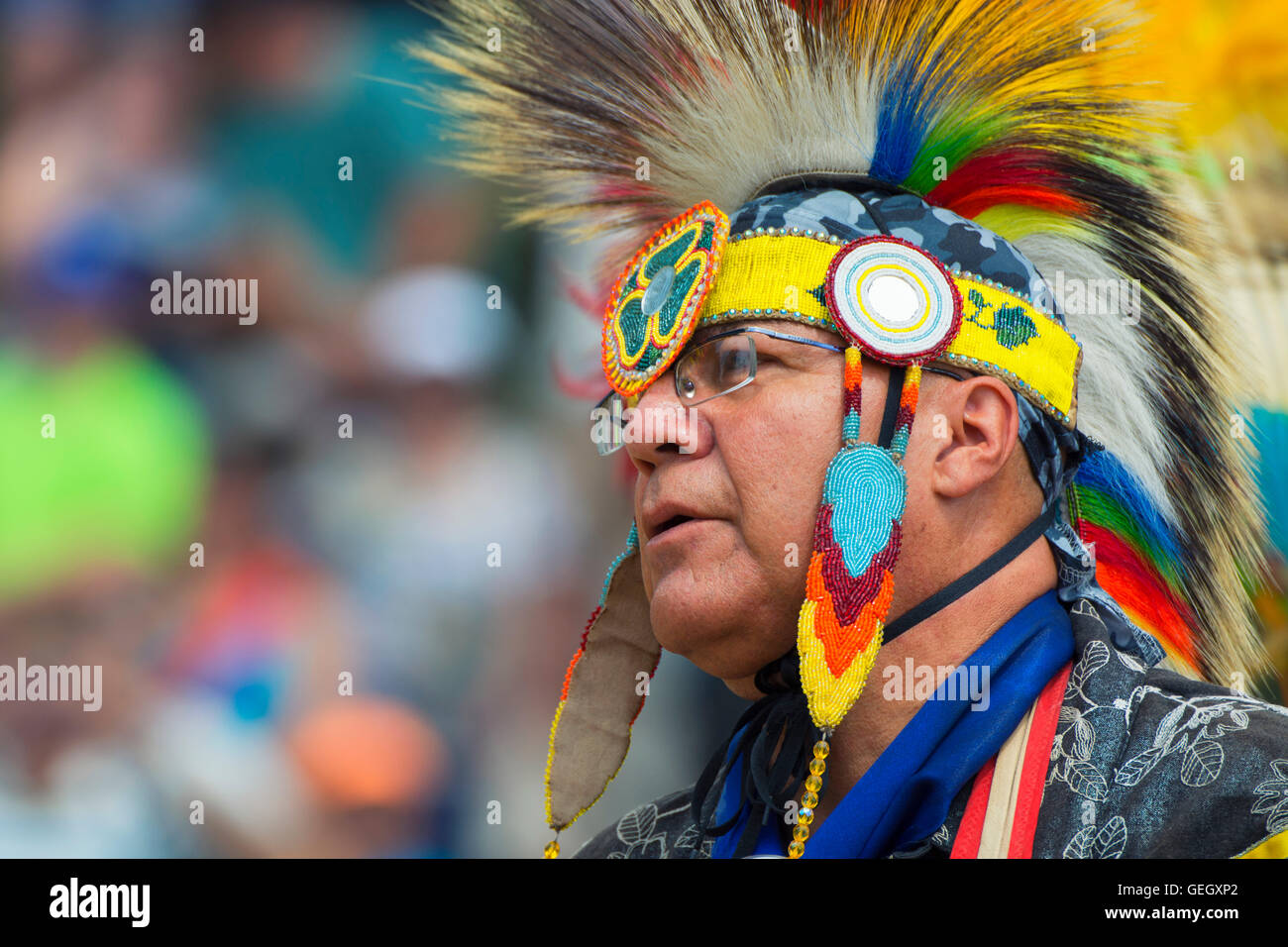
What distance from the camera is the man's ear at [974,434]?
2027mm

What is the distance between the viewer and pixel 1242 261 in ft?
10.0

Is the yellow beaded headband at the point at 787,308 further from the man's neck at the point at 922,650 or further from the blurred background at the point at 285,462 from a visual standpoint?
the blurred background at the point at 285,462

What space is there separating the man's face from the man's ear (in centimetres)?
13

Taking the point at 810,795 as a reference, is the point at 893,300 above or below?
above

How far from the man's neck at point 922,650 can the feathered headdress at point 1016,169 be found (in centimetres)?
37

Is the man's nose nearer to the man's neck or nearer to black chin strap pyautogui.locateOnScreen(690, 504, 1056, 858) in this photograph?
black chin strap pyautogui.locateOnScreen(690, 504, 1056, 858)

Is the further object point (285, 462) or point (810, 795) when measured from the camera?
point (285, 462)

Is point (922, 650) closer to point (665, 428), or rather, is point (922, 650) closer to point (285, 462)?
point (665, 428)

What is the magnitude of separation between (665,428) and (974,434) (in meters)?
0.52

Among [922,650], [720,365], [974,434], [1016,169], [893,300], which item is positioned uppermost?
[1016,169]

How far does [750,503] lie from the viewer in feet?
6.53

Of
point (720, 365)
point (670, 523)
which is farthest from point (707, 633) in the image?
point (720, 365)

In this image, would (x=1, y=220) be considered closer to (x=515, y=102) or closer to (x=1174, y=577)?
(x=515, y=102)

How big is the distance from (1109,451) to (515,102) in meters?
1.37
